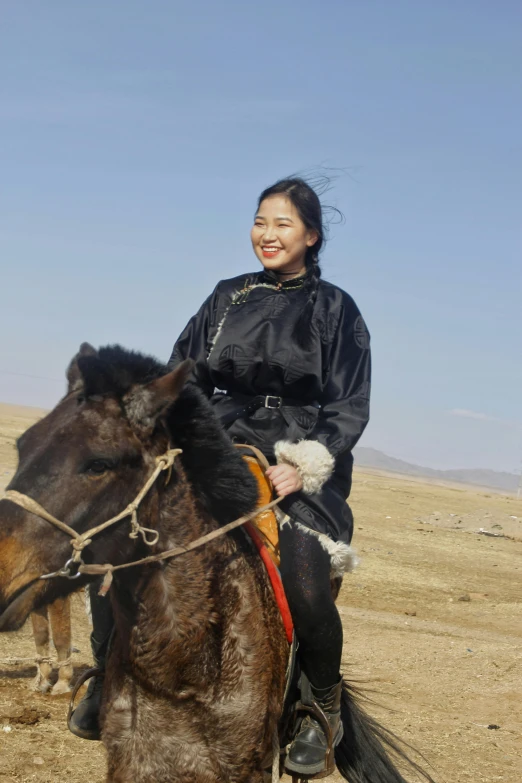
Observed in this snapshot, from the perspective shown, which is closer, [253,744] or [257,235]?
[253,744]

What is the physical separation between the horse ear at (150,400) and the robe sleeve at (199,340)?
1.38 m

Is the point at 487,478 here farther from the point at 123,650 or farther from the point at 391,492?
the point at 123,650

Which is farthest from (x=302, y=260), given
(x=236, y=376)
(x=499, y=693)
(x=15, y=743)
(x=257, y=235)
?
(x=499, y=693)

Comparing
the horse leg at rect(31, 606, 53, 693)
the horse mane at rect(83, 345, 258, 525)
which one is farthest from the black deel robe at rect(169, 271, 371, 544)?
the horse leg at rect(31, 606, 53, 693)

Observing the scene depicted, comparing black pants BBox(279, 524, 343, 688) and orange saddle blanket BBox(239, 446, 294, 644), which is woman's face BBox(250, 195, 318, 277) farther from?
black pants BBox(279, 524, 343, 688)

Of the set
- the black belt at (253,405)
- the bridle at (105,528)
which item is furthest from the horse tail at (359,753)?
the bridle at (105,528)

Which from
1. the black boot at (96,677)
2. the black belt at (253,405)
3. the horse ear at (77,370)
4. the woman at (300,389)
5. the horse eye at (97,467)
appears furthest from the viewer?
the black belt at (253,405)

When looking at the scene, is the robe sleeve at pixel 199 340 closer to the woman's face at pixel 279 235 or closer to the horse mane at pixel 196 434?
the woman's face at pixel 279 235

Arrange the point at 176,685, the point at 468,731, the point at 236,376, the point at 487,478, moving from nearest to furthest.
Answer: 1. the point at 176,685
2. the point at 236,376
3. the point at 468,731
4. the point at 487,478

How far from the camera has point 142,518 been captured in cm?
320

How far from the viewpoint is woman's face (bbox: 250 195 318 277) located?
4574mm

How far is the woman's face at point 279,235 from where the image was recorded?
4.57 m

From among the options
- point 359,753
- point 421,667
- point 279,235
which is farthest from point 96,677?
point 421,667

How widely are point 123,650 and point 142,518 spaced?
2.02 feet
